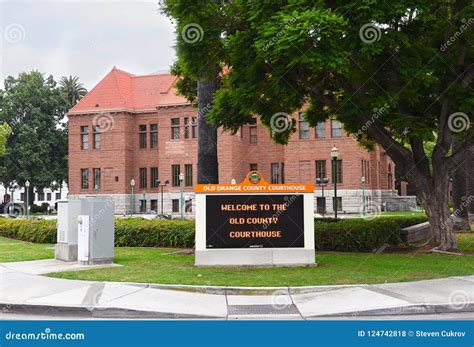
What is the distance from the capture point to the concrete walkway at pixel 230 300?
8.48 meters

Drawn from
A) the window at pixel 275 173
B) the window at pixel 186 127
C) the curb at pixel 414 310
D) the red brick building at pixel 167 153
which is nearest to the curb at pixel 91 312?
the curb at pixel 414 310

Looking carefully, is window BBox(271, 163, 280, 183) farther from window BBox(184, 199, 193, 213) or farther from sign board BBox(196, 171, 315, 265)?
sign board BBox(196, 171, 315, 265)

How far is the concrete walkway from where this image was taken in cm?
848

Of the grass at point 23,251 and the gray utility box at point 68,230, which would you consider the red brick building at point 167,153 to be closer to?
the grass at point 23,251

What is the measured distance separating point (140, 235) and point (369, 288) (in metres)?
10.5

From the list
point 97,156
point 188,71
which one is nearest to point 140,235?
point 188,71

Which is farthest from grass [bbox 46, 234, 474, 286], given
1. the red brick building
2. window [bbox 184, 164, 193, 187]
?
window [bbox 184, 164, 193, 187]

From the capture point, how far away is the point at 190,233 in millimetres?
18156

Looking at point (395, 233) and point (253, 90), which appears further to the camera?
point (395, 233)

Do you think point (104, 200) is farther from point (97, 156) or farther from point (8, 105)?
point (8, 105)

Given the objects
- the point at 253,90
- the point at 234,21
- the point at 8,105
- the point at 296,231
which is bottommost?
the point at 296,231

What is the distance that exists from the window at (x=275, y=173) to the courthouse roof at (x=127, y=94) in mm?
12975

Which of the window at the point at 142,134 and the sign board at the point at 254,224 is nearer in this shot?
the sign board at the point at 254,224

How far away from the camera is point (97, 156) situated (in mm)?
59250
